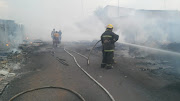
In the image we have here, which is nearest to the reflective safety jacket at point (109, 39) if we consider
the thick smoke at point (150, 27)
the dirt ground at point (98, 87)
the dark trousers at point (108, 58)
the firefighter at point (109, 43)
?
the firefighter at point (109, 43)

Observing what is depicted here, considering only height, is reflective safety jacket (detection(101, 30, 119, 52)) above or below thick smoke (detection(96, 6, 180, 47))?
below

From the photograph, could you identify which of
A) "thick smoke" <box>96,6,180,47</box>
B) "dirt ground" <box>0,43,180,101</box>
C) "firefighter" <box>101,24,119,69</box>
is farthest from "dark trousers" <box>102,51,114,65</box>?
"thick smoke" <box>96,6,180,47</box>

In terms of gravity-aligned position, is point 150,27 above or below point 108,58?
above

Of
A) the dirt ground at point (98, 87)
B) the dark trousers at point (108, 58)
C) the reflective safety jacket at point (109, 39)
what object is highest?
the reflective safety jacket at point (109, 39)

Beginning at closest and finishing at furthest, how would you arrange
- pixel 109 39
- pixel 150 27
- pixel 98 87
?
pixel 98 87, pixel 109 39, pixel 150 27

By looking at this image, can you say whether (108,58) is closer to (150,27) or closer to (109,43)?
(109,43)

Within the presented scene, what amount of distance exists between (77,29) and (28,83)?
31.7m

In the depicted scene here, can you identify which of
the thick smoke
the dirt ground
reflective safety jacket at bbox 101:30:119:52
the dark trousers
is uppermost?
the thick smoke

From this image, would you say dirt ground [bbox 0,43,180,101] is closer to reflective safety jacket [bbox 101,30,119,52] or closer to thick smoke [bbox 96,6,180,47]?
reflective safety jacket [bbox 101,30,119,52]

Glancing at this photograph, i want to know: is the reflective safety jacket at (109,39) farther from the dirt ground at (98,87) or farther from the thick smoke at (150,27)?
the thick smoke at (150,27)

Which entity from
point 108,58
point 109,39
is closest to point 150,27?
point 109,39

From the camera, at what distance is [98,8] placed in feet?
124

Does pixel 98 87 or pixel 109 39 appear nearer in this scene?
pixel 98 87

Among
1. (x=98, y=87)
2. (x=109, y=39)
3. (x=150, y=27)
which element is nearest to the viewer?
(x=98, y=87)
